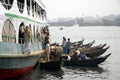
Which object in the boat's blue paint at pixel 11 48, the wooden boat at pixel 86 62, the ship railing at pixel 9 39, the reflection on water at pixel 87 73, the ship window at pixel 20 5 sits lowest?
the reflection on water at pixel 87 73

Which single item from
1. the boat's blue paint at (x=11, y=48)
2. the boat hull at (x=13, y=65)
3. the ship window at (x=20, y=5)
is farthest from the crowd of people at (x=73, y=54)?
the boat's blue paint at (x=11, y=48)

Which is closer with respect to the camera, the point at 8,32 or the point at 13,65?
the point at 13,65

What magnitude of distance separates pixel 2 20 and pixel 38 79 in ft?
22.0

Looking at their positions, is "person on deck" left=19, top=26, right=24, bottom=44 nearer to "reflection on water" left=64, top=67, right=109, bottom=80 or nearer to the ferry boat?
the ferry boat

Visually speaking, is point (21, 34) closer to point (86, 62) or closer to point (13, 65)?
point (13, 65)

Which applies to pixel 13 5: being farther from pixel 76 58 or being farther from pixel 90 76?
pixel 76 58

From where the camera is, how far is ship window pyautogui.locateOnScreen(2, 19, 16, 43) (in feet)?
52.3

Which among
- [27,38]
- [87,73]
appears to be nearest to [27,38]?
[27,38]

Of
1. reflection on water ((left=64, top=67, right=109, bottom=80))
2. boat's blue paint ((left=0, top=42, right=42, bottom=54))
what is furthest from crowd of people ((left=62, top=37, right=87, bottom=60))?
boat's blue paint ((left=0, top=42, right=42, bottom=54))

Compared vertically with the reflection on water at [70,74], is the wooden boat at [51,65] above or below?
above

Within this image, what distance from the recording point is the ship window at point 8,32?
15938 millimetres

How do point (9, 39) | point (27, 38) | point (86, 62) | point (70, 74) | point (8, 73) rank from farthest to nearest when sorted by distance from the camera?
point (86, 62) → point (70, 74) → point (27, 38) → point (9, 39) → point (8, 73)

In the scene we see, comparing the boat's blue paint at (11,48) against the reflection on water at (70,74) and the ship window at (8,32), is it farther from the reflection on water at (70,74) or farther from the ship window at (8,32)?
the reflection on water at (70,74)

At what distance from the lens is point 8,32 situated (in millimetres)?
16453
